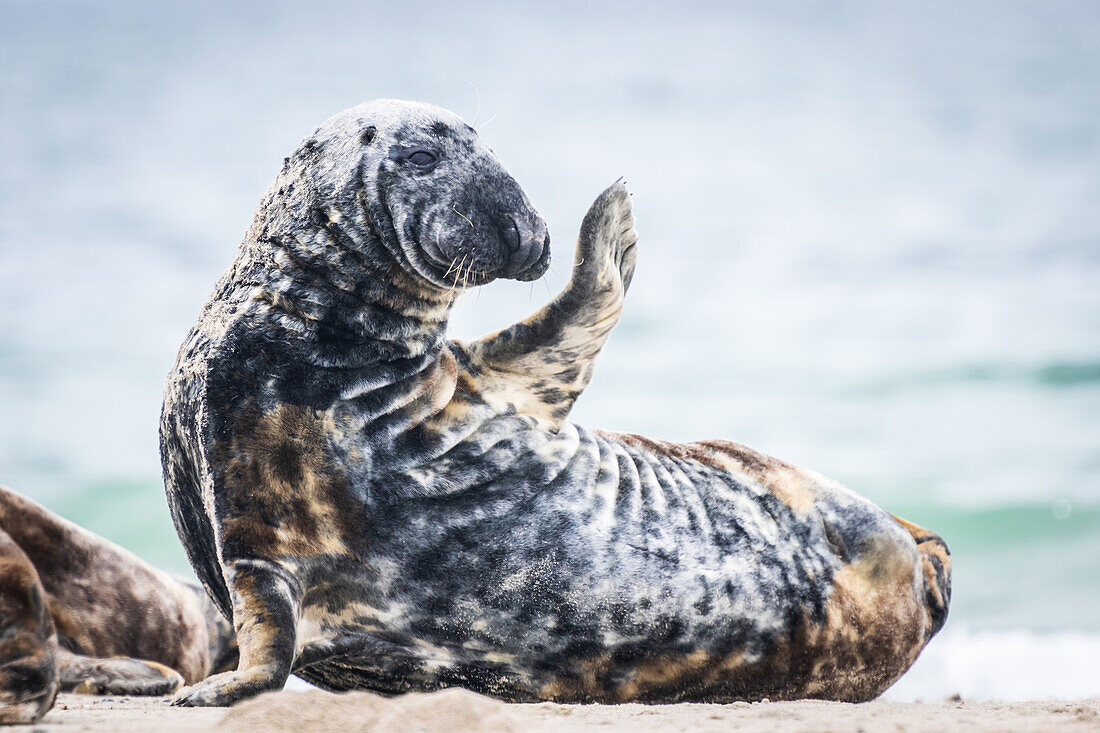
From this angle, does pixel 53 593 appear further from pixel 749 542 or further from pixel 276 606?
pixel 749 542

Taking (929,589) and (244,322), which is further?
(929,589)

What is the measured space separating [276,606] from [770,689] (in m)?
2.37

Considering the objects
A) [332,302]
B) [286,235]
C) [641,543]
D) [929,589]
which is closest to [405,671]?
[641,543]

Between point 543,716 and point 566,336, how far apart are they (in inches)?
83.2

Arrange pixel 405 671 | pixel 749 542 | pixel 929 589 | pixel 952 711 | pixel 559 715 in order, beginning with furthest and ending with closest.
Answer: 1. pixel 929 589
2. pixel 749 542
3. pixel 405 671
4. pixel 952 711
5. pixel 559 715

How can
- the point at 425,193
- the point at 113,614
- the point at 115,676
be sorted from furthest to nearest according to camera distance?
the point at 113,614, the point at 115,676, the point at 425,193

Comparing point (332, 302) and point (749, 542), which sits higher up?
point (332, 302)

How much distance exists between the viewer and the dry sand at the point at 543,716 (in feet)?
10.5

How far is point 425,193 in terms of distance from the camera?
4988 millimetres

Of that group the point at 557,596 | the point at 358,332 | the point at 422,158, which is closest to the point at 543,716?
the point at 557,596

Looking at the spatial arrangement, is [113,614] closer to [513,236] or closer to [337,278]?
[337,278]

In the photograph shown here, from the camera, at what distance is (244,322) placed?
4.93 m

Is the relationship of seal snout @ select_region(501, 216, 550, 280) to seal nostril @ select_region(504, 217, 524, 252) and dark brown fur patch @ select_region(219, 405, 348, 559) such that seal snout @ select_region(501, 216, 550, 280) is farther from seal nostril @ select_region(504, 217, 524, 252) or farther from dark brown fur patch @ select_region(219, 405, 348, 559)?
dark brown fur patch @ select_region(219, 405, 348, 559)

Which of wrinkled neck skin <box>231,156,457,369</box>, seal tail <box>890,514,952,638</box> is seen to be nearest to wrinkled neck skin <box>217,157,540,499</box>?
wrinkled neck skin <box>231,156,457,369</box>
